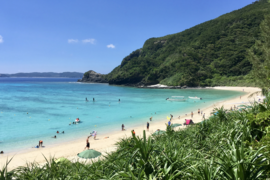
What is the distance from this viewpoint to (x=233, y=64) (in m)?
92.5

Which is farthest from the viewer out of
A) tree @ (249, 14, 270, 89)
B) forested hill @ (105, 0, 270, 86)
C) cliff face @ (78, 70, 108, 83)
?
cliff face @ (78, 70, 108, 83)

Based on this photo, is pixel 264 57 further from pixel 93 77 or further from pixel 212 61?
pixel 93 77

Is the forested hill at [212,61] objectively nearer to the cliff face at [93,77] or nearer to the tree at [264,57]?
the cliff face at [93,77]

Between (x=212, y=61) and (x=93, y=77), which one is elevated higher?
(x=212, y=61)

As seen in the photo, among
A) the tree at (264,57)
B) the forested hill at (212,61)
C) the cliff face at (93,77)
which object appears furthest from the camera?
the cliff face at (93,77)

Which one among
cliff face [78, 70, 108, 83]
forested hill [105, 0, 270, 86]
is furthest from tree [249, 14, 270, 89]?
cliff face [78, 70, 108, 83]

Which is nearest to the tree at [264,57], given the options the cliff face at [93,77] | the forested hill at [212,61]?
the forested hill at [212,61]

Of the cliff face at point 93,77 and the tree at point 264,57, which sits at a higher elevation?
the cliff face at point 93,77

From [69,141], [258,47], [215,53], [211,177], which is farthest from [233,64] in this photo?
[211,177]

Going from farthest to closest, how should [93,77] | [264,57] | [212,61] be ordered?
[93,77]
[212,61]
[264,57]

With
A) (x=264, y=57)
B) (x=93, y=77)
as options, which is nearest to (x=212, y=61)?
(x=264, y=57)

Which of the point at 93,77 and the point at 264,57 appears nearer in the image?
the point at 264,57

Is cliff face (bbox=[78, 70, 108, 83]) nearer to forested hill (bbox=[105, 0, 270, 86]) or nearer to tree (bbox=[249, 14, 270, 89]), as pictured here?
forested hill (bbox=[105, 0, 270, 86])

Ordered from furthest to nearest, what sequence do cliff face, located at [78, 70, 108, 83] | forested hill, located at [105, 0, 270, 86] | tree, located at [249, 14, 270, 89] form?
cliff face, located at [78, 70, 108, 83] → forested hill, located at [105, 0, 270, 86] → tree, located at [249, 14, 270, 89]
